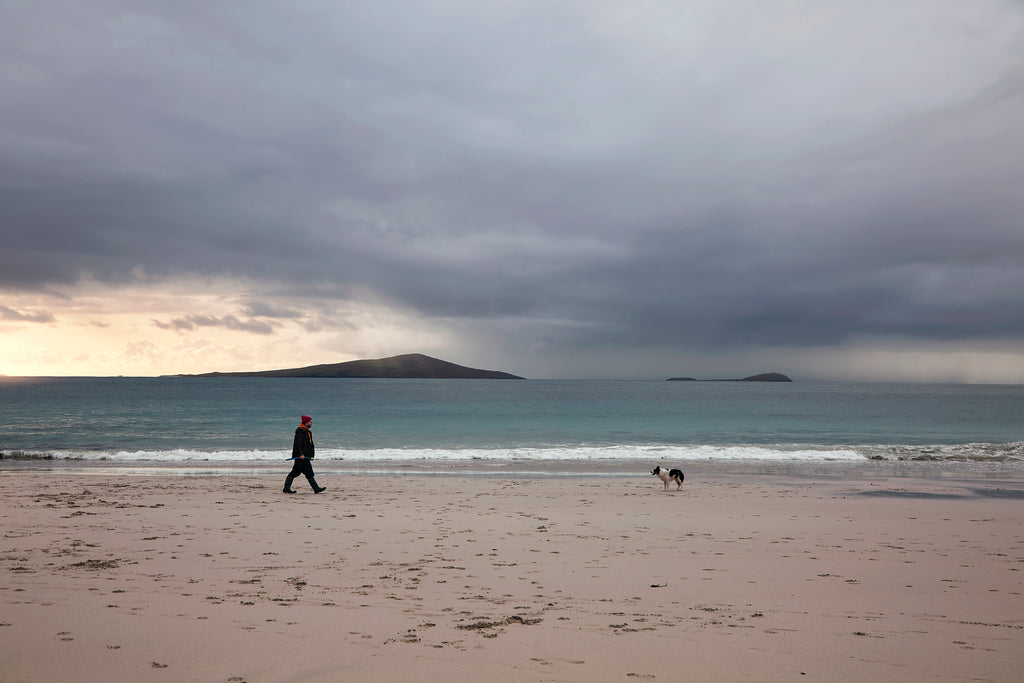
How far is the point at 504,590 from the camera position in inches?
293

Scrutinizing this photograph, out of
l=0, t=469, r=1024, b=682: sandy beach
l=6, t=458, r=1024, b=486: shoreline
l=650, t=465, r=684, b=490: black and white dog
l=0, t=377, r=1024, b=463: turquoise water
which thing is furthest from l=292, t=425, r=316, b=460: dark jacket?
l=0, t=377, r=1024, b=463: turquoise water

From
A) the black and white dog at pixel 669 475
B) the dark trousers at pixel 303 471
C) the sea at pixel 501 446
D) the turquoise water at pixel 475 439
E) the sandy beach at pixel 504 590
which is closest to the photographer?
the sandy beach at pixel 504 590

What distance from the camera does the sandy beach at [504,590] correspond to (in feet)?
17.1

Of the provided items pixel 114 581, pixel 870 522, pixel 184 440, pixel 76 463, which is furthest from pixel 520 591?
pixel 184 440

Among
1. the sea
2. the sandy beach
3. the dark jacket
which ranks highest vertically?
the dark jacket

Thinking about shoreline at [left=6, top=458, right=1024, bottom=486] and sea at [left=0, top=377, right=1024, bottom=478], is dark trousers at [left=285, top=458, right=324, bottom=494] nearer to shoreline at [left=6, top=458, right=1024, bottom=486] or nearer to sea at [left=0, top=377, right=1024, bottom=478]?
shoreline at [left=6, top=458, right=1024, bottom=486]

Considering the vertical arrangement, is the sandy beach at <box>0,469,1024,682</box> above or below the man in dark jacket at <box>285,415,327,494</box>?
below

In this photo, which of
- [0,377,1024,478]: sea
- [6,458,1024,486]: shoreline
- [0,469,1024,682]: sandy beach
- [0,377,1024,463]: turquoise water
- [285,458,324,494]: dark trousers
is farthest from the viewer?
[0,377,1024,463]: turquoise water

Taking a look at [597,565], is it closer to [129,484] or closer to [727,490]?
[727,490]

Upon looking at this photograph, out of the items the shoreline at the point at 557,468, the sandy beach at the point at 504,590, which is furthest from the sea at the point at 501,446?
the sandy beach at the point at 504,590

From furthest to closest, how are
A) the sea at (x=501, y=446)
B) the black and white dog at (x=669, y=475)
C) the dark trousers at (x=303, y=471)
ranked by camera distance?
the sea at (x=501, y=446) < the black and white dog at (x=669, y=475) < the dark trousers at (x=303, y=471)

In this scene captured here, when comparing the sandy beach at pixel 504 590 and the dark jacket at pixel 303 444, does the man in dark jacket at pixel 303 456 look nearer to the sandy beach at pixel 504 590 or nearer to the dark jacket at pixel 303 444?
the dark jacket at pixel 303 444

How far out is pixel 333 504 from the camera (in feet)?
45.6

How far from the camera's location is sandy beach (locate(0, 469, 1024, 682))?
521 centimetres
